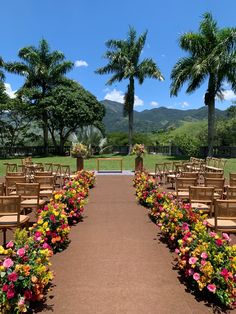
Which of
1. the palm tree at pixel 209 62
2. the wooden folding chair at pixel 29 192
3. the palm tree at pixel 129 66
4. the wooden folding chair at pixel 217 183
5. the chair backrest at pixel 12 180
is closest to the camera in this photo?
the wooden folding chair at pixel 29 192

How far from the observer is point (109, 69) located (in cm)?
3294

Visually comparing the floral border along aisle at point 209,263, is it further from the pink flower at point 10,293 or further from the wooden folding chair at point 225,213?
the pink flower at point 10,293

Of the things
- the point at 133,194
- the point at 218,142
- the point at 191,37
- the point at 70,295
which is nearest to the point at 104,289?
the point at 70,295

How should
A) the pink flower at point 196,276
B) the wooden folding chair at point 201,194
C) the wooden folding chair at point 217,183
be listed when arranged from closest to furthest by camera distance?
the pink flower at point 196,276 < the wooden folding chair at point 201,194 < the wooden folding chair at point 217,183

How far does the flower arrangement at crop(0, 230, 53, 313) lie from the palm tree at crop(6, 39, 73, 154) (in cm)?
3191

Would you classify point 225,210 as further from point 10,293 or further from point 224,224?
point 10,293

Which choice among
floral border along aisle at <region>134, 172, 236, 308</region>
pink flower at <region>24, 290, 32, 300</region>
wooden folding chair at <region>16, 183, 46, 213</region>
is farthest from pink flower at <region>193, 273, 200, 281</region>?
wooden folding chair at <region>16, 183, 46, 213</region>

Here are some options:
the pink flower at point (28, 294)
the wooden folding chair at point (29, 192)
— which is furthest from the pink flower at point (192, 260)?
the wooden folding chair at point (29, 192)

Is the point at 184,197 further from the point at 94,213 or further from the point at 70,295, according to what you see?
the point at 70,295

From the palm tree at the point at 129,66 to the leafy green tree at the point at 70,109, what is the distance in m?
4.02

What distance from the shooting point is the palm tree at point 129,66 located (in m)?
31.5

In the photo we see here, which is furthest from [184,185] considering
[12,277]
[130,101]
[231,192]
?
[130,101]

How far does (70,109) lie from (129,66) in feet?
25.2

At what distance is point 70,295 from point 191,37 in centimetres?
2440
